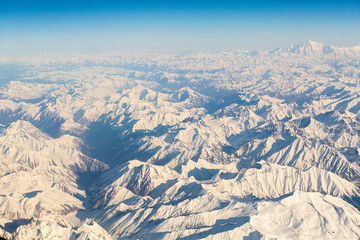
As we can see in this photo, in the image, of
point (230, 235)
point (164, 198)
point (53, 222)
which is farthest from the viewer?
point (164, 198)

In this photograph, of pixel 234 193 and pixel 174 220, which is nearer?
pixel 174 220

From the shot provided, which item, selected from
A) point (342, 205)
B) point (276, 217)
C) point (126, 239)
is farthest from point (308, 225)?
point (126, 239)

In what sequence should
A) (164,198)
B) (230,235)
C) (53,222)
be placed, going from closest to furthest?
(230,235)
(53,222)
(164,198)

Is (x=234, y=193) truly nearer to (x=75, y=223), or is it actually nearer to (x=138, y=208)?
(x=138, y=208)

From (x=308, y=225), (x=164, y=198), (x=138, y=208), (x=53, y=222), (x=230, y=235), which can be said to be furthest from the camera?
(x=164, y=198)

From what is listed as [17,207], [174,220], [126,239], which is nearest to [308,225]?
[174,220]

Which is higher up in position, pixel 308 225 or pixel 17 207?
pixel 308 225

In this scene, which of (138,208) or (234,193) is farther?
(234,193)

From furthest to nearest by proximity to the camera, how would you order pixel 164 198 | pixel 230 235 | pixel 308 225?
pixel 164 198 → pixel 308 225 → pixel 230 235

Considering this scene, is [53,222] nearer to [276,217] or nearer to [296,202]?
[276,217]
